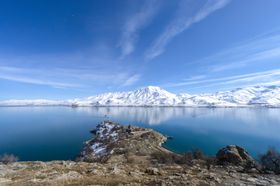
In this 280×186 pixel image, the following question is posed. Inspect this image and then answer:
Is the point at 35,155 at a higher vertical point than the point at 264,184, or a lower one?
lower

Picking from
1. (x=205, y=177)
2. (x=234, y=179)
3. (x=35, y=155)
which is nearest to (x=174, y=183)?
(x=205, y=177)

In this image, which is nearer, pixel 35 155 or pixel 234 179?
pixel 234 179

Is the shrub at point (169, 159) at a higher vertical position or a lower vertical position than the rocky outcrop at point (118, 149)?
higher

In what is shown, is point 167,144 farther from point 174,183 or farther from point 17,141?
point 174,183

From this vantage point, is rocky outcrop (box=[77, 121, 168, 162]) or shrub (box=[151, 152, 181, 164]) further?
rocky outcrop (box=[77, 121, 168, 162])

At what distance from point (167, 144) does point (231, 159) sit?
79.3m

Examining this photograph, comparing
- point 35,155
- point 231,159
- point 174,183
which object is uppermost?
point 174,183

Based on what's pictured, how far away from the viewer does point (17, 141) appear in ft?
376

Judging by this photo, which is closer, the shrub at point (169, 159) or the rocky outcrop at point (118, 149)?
the shrub at point (169, 159)

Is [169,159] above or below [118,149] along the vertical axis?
above

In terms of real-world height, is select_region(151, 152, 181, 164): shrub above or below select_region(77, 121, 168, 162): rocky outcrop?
above

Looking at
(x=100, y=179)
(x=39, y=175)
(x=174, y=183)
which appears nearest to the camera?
(x=174, y=183)

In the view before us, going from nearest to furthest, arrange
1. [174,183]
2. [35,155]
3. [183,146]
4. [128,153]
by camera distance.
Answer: [174,183]
[128,153]
[35,155]
[183,146]

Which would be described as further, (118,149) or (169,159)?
(118,149)
